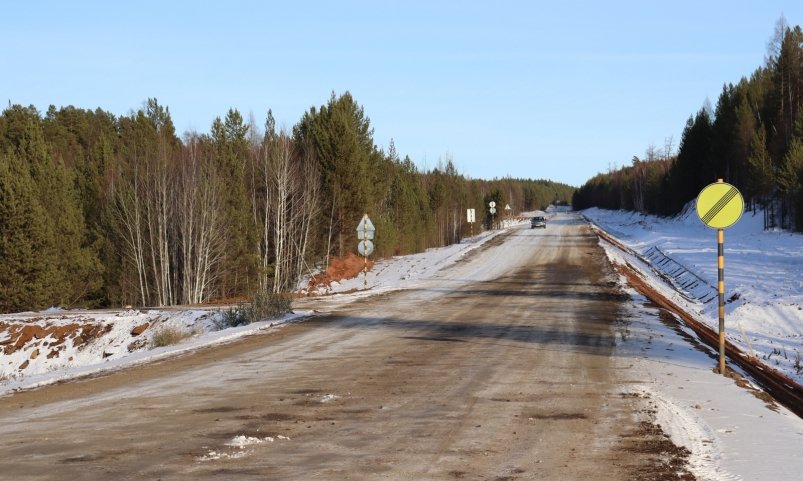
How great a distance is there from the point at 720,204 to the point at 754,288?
1748cm

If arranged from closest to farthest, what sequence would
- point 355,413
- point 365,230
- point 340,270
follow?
point 355,413
point 365,230
point 340,270

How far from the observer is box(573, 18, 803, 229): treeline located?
2338 inches

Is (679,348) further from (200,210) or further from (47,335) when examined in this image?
(200,210)

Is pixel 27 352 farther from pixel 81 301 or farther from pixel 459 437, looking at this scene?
pixel 81 301

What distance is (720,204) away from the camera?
34.5 ft

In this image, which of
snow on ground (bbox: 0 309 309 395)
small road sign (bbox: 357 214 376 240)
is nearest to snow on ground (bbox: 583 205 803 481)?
snow on ground (bbox: 0 309 309 395)

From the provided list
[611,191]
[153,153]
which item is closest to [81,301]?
[153,153]

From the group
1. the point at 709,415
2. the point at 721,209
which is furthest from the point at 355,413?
the point at 721,209

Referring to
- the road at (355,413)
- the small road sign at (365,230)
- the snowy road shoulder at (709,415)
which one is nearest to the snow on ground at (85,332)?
the small road sign at (365,230)

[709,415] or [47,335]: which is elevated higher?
[709,415]

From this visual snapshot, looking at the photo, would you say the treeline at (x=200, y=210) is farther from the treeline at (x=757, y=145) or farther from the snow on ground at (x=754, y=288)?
the treeline at (x=757, y=145)

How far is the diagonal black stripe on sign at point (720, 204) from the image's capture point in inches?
412

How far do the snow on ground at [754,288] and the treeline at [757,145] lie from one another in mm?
5525

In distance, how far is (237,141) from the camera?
176ft
